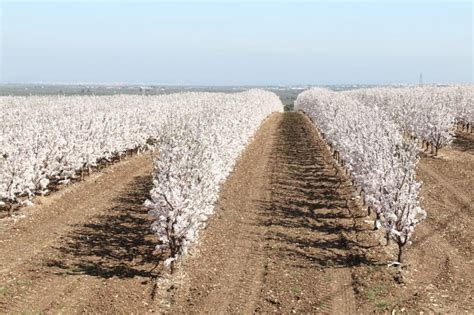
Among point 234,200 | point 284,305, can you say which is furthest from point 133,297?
point 234,200

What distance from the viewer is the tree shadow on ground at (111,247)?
16797 millimetres

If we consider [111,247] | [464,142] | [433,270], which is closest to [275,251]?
[433,270]

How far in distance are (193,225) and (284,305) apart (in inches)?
146

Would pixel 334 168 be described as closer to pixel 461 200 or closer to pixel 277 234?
pixel 461 200

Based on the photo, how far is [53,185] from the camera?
29.7m

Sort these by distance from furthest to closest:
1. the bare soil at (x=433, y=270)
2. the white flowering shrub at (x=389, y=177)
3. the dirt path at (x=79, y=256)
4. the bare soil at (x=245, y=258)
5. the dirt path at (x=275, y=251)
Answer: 1. the white flowering shrub at (x=389, y=177)
2. the bare soil at (x=433, y=270)
3. the dirt path at (x=275, y=251)
4. the bare soil at (x=245, y=258)
5. the dirt path at (x=79, y=256)

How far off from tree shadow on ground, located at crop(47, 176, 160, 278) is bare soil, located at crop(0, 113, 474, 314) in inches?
1.6

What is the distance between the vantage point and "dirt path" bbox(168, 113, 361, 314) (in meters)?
15.0

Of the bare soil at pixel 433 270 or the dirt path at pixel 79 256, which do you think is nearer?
the dirt path at pixel 79 256

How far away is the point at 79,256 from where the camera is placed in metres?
18.0

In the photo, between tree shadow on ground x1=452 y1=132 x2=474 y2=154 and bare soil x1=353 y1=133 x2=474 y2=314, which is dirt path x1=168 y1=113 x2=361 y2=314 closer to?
bare soil x1=353 y1=133 x2=474 y2=314

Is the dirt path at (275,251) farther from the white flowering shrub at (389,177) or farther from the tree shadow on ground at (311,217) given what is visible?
the white flowering shrub at (389,177)

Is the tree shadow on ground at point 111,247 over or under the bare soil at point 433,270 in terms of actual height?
over

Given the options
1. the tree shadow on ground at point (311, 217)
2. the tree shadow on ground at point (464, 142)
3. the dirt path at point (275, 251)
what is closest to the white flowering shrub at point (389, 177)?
the tree shadow on ground at point (311, 217)
